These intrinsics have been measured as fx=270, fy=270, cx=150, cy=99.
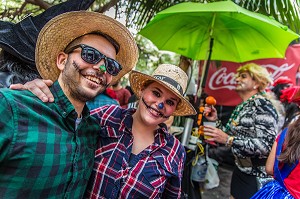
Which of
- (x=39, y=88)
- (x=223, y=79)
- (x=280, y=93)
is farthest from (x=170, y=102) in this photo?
(x=223, y=79)

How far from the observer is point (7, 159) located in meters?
1.07

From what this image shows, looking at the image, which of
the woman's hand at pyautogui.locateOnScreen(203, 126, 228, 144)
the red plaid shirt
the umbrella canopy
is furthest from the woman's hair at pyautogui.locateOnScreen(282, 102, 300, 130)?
the red plaid shirt

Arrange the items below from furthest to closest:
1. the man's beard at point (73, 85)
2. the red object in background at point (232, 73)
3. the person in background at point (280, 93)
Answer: the red object in background at point (232, 73) → the person in background at point (280, 93) → the man's beard at point (73, 85)

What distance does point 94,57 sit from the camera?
4.68ft

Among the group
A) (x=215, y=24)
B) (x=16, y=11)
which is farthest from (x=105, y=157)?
(x=16, y=11)

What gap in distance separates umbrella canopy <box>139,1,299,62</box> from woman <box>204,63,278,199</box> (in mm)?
512

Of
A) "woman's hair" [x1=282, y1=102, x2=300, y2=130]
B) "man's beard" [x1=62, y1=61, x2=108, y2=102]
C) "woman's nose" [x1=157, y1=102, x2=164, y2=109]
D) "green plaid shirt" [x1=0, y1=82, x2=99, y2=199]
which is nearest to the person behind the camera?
"green plaid shirt" [x1=0, y1=82, x2=99, y2=199]

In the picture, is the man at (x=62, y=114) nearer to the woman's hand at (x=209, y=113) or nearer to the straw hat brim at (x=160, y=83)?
the straw hat brim at (x=160, y=83)

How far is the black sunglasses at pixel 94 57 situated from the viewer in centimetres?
141

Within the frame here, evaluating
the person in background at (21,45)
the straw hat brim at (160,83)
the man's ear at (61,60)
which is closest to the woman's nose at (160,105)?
the straw hat brim at (160,83)

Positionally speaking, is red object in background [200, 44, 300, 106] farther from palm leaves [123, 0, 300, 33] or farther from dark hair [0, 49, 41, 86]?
dark hair [0, 49, 41, 86]

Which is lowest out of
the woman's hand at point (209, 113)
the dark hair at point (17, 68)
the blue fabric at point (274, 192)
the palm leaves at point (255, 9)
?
the blue fabric at point (274, 192)

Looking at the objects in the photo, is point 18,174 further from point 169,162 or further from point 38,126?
point 169,162

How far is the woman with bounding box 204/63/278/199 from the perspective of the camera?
271cm
